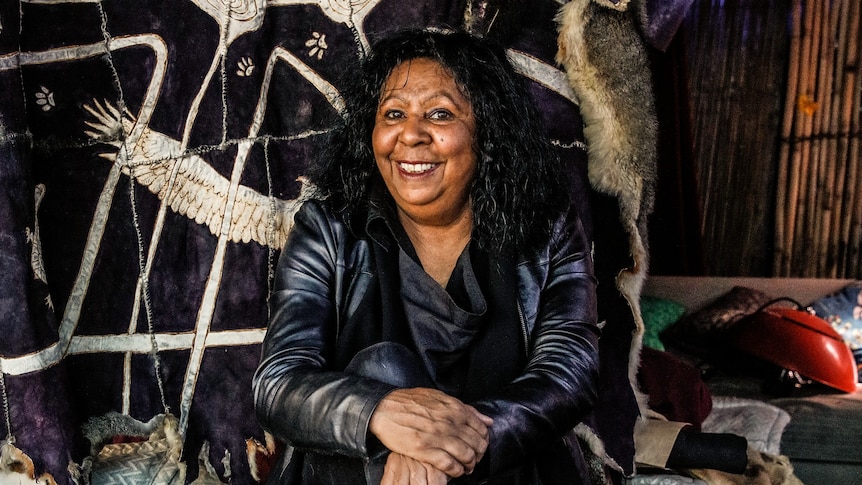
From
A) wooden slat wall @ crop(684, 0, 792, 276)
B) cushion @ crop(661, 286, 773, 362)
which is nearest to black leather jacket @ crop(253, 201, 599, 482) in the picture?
cushion @ crop(661, 286, 773, 362)

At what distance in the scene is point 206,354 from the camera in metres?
2.48

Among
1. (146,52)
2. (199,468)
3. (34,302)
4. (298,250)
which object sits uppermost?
(146,52)

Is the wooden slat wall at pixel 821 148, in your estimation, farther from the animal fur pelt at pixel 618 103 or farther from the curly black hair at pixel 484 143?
the curly black hair at pixel 484 143

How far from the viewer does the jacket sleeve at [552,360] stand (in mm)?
1662

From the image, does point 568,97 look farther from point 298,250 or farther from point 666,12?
point 298,250

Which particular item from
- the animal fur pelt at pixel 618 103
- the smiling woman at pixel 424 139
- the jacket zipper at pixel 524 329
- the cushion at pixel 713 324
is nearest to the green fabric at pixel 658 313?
the cushion at pixel 713 324

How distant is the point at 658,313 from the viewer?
12.7 feet

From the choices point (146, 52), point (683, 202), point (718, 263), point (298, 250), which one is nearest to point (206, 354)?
point (298, 250)

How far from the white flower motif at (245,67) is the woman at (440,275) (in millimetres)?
471

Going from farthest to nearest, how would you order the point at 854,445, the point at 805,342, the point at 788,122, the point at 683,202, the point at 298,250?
the point at 788,122
the point at 683,202
the point at 805,342
the point at 854,445
the point at 298,250

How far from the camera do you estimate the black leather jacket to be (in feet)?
5.32

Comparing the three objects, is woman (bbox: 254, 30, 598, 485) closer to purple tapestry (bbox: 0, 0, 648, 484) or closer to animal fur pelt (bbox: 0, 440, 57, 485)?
purple tapestry (bbox: 0, 0, 648, 484)

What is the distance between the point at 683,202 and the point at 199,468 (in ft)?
9.40

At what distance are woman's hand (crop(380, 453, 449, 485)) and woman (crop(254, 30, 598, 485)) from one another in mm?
81
